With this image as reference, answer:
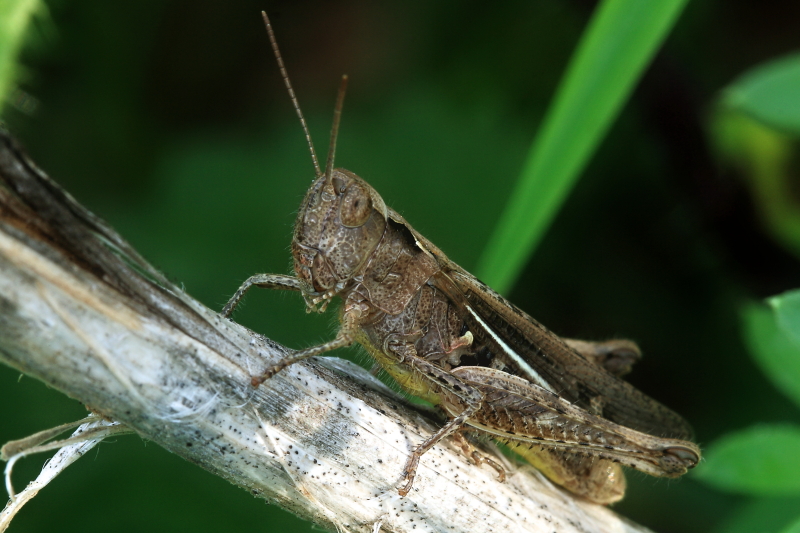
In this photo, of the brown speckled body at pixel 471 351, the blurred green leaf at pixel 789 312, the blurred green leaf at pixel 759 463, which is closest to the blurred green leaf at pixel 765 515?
the blurred green leaf at pixel 759 463

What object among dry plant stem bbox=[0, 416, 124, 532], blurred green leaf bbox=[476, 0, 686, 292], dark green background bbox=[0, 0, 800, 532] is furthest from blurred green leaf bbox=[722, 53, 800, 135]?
dry plant stem bbox=[0, 416, 124, 532]

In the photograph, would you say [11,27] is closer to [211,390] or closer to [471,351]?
[211,390]

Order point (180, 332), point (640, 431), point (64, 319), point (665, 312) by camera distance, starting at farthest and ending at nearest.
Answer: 1. point (665, 312)
2. point (640, 431)
3. point (180, 332)
4. point (64, 319)

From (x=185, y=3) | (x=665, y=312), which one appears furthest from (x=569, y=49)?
(x=185, y=3)

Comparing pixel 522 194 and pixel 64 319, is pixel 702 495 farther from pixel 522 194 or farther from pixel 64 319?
pixel 64 319

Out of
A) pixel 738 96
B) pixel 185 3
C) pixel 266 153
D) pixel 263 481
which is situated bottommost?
pixel 263 481

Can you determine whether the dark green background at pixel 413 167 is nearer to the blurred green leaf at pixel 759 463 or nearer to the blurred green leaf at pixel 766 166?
the blurred green leaf at pixel 766 166

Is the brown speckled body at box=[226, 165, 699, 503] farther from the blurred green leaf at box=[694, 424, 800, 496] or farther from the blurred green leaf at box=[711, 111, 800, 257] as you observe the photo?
the blurred green leaf at box=[711, 111, 800, 257]
